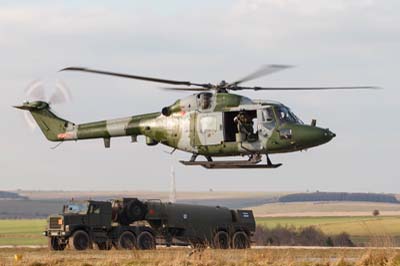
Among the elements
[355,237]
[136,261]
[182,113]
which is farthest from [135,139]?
[355,237]

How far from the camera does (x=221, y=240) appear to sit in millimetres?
49812

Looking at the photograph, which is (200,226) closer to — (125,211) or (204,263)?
(125,211)

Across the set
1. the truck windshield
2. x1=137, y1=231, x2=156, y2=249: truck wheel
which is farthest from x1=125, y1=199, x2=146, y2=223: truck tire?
the truck windshield

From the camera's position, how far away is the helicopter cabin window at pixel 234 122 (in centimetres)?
→ 3975

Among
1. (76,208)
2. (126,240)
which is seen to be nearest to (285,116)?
(126,240)

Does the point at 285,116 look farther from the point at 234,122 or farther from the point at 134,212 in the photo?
the point at 134,212

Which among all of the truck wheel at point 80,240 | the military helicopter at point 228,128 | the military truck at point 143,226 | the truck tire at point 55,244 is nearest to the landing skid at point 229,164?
the military helicopter at point 228,128

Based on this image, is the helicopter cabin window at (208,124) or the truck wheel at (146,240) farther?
the truck wheel at (146,240)

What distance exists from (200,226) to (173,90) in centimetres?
1254

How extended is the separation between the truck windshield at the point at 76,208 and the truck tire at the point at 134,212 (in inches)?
86.6

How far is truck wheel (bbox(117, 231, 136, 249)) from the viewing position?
4609 cm

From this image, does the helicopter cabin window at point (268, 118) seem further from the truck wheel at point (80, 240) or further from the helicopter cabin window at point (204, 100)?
the truck wheel at point (80, 240)

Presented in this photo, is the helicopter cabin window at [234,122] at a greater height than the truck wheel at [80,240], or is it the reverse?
the helicopter cabin window at [234,122]

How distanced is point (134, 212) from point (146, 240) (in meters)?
1.98
